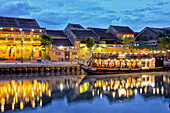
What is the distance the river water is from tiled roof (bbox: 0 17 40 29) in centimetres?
2560

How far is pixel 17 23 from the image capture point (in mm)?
59812

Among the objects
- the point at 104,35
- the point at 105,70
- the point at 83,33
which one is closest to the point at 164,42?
the point at 104,35

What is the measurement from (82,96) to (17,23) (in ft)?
129

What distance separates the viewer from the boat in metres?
43.5

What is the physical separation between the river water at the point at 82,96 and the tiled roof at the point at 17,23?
2560 centimetres

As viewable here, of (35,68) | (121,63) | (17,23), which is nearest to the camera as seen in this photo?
(35,68)

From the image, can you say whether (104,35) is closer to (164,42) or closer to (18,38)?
(164,42)

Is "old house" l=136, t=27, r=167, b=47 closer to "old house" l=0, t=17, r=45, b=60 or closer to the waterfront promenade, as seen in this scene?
the waterfront promenade

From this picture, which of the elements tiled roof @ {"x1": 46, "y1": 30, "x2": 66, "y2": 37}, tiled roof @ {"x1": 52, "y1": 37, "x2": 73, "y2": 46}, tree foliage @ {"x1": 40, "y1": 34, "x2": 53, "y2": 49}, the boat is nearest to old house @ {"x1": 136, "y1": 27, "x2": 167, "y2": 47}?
the boat

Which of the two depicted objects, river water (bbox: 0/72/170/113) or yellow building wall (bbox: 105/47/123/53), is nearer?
river water (bbox: 0/72/170/113)

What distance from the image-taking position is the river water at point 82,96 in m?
23.1

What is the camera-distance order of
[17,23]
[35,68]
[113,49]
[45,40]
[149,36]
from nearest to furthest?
[35,68]
[45,40]
[17,23]
[113,49]
[149,36]

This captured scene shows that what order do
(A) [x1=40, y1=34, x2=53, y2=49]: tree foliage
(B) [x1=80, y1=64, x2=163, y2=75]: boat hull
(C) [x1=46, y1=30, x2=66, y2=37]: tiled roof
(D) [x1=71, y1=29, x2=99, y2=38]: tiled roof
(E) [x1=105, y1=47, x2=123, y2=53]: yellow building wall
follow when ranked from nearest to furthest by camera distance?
(B) [x1=80, y1=64, x2=163, y2=75]: boat hull, (A) [x1=40, y1=34, x2=53, y2=49]: tree foliage, (D) [x1=71, y1=29, x2=99, y2=38]: tiled roof, (C) [x1=46, y1=30, x2=66, y2=37]: tiled roof, (E) [x1=105, y1=47, x2=123, y2=53]: yellow building wall

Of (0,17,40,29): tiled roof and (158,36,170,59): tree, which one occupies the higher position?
(0,17,40,29): tiled roof
